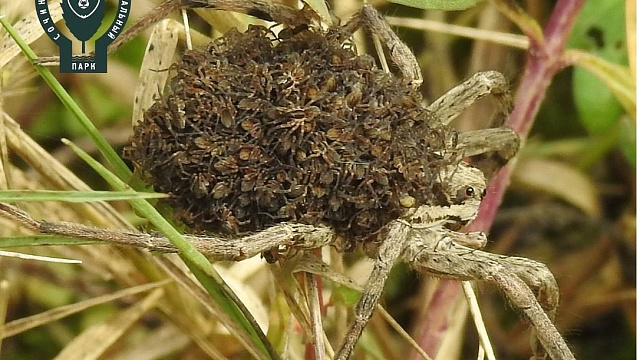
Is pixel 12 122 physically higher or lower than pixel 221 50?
lower

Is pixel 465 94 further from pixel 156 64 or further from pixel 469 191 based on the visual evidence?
pixel 156 64

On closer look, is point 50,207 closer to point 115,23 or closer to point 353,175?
point 115,23

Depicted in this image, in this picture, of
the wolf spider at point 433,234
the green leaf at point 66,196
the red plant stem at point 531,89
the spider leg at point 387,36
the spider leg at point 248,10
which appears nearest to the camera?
the green leaf at point 66,196

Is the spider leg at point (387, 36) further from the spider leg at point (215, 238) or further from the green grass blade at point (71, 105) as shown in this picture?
the green grass blade at point (71, 105)

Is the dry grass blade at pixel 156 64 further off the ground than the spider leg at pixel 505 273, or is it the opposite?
the dry grass blade at pixel 156 64

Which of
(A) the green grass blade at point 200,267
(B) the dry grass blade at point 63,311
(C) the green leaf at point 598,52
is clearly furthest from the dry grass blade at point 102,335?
(C) the green leaf at point 598,52

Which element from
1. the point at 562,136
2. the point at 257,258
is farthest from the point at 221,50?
the point at 562,136

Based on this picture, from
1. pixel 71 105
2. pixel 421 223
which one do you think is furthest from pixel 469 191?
pixel 71 105
